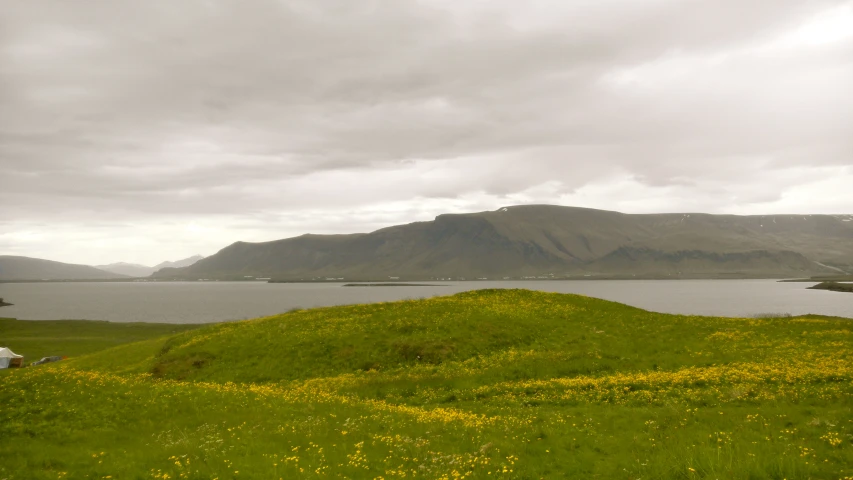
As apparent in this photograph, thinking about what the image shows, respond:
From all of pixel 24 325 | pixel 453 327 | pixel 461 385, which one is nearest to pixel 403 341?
pixel 453 327

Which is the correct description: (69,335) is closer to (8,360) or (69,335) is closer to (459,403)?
(8,360)

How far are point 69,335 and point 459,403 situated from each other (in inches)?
5349

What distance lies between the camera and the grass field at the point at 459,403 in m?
17.0

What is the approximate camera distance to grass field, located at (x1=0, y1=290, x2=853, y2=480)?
1697 centimetres

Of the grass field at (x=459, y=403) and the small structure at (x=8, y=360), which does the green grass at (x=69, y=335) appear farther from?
the grass field at (x=459, y=403)

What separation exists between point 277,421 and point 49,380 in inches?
634

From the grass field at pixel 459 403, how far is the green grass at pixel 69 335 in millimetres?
60085

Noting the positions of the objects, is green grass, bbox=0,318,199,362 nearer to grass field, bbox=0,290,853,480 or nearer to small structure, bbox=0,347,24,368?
small structure, bbox=0,347,24,368

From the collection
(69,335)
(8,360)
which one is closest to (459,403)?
(8,360)

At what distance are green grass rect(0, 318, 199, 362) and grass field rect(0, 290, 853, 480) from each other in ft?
197

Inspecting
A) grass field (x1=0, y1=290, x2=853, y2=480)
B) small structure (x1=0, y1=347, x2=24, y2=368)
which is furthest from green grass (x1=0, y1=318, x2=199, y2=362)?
grass field (x1=0, y1=290, x2=853, y2=480)

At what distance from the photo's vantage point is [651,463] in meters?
15.9

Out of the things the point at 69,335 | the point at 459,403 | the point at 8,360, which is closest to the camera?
the point at 459,403

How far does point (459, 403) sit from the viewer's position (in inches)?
1200
